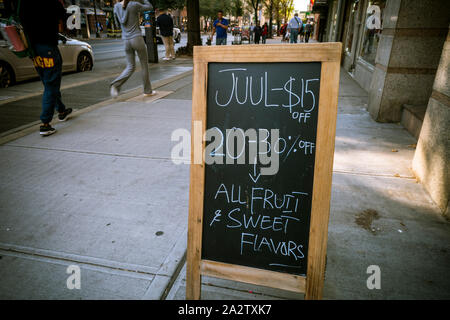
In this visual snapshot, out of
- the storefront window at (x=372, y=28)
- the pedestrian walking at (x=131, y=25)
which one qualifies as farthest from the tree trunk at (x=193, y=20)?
the pedestrian walking at (x=131, y=25)

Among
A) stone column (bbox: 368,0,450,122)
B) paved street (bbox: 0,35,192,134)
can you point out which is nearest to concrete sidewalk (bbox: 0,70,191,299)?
paved street (bbox: 0,35,192,134)

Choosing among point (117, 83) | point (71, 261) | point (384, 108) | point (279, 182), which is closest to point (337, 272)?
point (279, 182)

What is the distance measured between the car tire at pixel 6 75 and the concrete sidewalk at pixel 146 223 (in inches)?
178

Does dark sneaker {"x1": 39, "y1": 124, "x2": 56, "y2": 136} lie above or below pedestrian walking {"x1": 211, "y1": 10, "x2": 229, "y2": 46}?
below

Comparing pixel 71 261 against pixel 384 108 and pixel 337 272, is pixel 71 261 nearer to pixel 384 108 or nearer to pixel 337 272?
pixel 337 272

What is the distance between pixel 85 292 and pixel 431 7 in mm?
5794

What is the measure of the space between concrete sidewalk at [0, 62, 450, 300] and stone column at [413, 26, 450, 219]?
0.43 feet

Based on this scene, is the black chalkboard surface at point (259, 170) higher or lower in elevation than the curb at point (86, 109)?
higher

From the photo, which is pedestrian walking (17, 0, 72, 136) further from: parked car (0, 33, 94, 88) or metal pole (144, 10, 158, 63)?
metal pole (144, 10, 158, 63)

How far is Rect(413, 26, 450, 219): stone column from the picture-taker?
2734 mm

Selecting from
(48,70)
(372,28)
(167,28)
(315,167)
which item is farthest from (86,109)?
(167,28)

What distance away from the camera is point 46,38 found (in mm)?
4215

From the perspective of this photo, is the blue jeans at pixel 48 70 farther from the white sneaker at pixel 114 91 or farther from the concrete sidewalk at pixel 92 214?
the white sneaker at pixel 114 91

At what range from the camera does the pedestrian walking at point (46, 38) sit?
406cm
